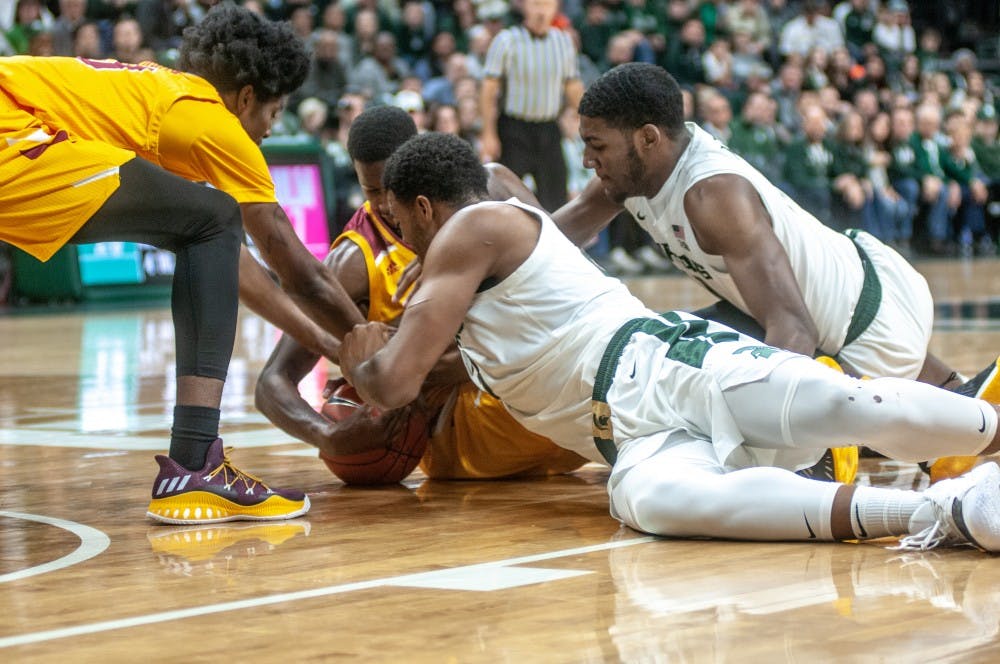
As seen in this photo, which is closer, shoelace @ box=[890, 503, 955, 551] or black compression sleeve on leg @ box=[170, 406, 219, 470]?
shoelace @ box=[890, 503, 955, 551]

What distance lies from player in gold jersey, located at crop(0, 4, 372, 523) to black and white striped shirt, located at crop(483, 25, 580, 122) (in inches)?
310

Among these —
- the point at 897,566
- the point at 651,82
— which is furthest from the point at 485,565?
the point at 651,82

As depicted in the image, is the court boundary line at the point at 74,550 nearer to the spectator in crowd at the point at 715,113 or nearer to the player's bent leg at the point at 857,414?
the player's bent leg at the point at 857,414

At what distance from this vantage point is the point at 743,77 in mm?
21219

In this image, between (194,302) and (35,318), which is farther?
(35,318)

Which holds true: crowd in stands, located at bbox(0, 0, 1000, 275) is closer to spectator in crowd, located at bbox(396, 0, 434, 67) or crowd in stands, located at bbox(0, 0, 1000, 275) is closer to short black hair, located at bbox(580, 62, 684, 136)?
spectator in crowd, located at bbox(396, 0, 434, 67)

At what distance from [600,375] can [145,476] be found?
5.59 feet

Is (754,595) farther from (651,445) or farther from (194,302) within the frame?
(194,302)

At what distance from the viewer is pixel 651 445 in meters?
3.87

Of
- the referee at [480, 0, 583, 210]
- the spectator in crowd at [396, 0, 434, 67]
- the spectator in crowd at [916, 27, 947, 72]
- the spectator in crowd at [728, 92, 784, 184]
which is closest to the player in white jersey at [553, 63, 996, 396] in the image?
the referee at [480, 0, 583, 210]

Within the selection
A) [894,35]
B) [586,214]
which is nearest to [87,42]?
[586,214]

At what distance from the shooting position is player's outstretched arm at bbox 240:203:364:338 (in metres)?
4.56

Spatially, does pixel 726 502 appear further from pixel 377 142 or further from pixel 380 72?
pixel 380 72

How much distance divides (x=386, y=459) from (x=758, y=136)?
49.9 feet
